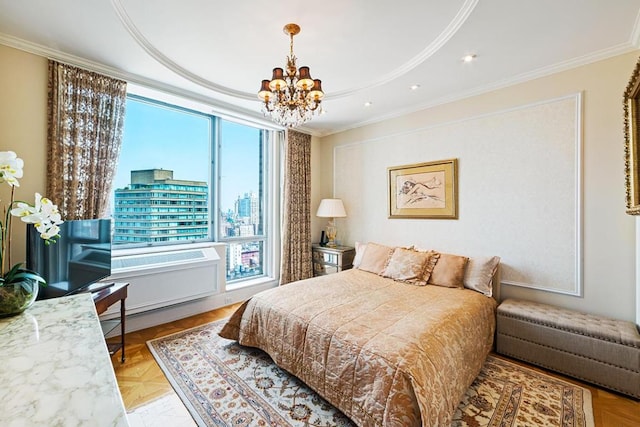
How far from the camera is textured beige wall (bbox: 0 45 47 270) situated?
90.1 inches

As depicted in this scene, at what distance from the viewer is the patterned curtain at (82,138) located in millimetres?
2451

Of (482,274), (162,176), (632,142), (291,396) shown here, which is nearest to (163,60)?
(162,176)

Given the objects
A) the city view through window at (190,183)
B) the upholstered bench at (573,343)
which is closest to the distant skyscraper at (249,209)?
the city view through window at (190,183)

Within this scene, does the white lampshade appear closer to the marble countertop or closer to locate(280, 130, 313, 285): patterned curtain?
locate(280, 130, 313, 285): patterned curtain

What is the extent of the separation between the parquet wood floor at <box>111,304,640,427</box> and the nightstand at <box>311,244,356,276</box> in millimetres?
2377

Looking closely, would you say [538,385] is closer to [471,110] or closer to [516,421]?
[516,421]

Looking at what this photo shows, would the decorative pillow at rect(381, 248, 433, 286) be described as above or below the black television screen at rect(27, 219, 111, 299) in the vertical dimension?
below

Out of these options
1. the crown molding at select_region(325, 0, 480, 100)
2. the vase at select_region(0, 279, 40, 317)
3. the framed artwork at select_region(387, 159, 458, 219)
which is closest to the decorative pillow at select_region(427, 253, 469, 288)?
the framed artwork at select_region(387, 159, 458, 219)

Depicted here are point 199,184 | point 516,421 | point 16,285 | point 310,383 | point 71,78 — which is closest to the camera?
point 16,285

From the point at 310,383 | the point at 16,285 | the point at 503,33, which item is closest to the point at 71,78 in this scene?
the point at 16,285

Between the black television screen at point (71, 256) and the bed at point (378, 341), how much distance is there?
1.28 metres

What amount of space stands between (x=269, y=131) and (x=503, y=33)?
327 cm

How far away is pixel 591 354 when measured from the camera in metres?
2.14

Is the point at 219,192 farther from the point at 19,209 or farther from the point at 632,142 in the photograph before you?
the point at 632,142
